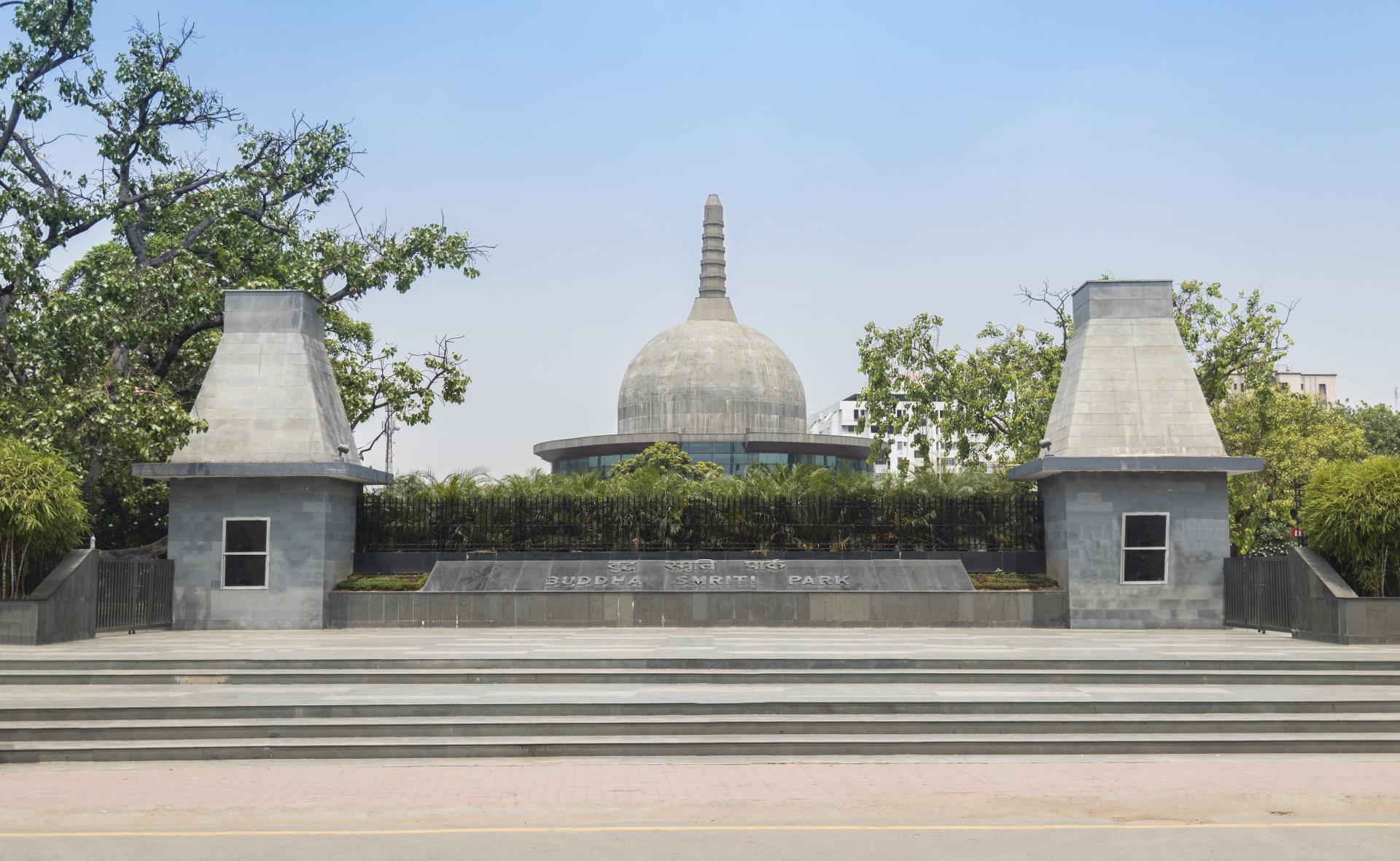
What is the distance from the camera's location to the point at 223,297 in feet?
81.0

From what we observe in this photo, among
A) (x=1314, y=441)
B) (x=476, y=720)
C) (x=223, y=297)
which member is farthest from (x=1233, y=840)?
(x=1314, y=441)

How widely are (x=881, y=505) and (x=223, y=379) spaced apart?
12.8 m

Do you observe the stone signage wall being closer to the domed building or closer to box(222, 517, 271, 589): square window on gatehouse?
box(222, 517, 271, 589): square window on gatehouse

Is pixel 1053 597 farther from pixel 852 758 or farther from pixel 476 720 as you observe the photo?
pixel 476 720

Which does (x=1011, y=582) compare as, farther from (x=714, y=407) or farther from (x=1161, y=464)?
(x=714, y=407)

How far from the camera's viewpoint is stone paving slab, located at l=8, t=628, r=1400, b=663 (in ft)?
51.1

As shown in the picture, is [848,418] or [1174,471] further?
[848,418]

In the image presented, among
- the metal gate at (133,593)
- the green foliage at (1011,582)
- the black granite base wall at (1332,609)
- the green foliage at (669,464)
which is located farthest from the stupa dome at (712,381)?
the black granite base wall at (1332,609)

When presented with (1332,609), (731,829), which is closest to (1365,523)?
(1332,609)

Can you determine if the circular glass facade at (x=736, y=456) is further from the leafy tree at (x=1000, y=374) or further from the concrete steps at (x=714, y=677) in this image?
the concrete steps at (x=714, y=677)

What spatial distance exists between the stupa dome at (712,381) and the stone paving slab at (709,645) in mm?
Answer: 49414

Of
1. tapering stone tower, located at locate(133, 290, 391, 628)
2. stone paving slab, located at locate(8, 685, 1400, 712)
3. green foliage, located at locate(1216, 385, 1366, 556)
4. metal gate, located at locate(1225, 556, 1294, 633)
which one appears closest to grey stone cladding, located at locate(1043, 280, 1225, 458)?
metal gate, located at locate(1225, 556, 1294, 633)

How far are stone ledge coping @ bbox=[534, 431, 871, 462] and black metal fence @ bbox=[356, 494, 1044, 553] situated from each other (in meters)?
43.0

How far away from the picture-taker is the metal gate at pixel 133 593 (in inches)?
813
